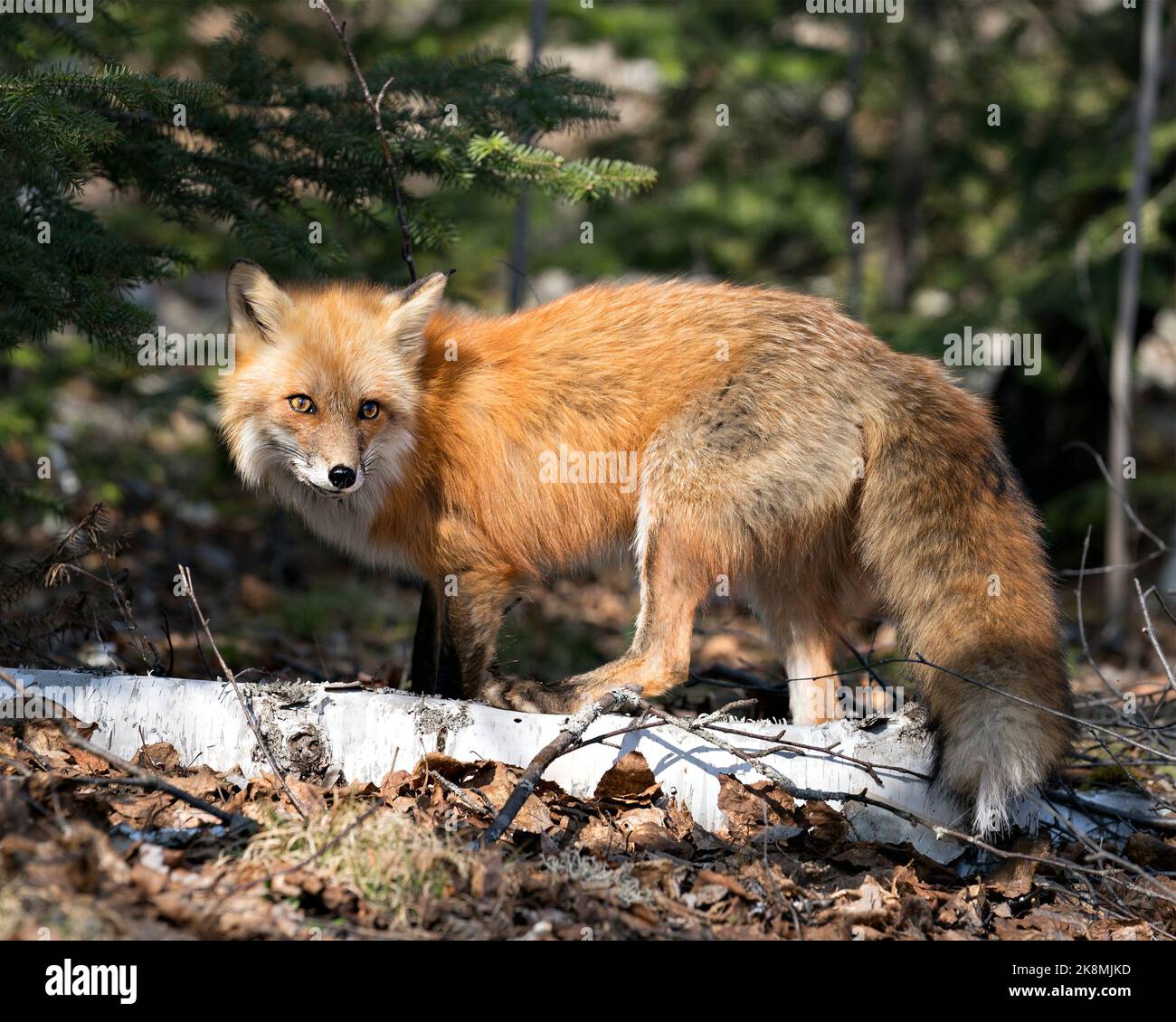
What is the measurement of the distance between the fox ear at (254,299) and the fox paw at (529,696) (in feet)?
6.41

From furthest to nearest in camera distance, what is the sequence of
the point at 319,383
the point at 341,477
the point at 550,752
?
the point at 319,383 → the point at 341,477 → the point at 550,752

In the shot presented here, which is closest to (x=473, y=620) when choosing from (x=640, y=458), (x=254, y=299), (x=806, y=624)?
(x=640, y=458)

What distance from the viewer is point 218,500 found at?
11070 mm

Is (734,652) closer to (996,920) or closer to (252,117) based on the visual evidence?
(996,920)

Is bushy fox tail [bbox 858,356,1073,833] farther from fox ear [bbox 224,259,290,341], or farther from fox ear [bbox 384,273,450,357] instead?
fox ear [bbox 224,259,290,341]

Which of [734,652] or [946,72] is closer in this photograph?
[734,652]

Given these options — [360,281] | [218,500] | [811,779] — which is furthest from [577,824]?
[218,500]

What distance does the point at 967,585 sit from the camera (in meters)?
4.30

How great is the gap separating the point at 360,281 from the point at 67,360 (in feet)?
12.4

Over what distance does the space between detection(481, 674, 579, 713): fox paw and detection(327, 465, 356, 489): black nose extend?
118 cm

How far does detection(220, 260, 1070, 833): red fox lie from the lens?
4648mm

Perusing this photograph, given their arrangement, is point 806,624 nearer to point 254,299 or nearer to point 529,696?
point 529,696

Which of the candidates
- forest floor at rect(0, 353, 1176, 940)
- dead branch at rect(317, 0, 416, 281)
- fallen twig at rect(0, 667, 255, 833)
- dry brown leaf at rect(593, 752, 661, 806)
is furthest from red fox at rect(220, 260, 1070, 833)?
fallen twig at rect(0, 667, 255, 833)

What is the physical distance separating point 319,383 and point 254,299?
0.51 metres
